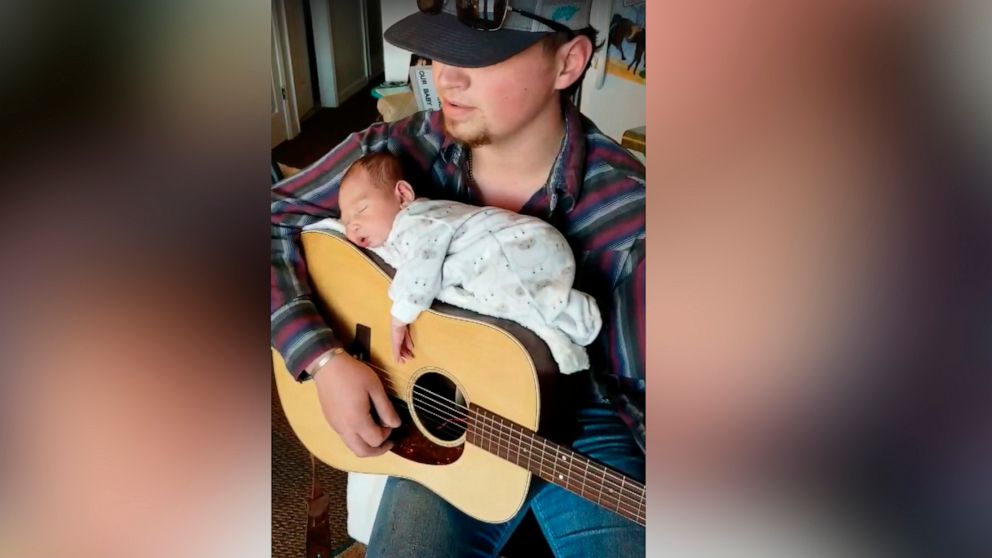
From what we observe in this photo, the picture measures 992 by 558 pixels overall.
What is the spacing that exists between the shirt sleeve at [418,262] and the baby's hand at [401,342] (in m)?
0.01

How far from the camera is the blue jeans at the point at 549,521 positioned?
0.83m

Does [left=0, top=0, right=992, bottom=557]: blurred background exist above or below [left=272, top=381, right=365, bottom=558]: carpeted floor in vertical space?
above

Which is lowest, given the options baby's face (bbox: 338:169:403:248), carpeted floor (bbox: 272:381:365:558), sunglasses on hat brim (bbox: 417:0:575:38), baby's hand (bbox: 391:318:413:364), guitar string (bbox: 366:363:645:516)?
carpeted floor (bbox: 272:381:365:558)

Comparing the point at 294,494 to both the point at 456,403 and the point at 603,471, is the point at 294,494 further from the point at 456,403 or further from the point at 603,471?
the point at 603,471

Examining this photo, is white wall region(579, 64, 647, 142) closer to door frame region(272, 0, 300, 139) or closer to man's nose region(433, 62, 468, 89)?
man's nose region(433, 62, 468, 89)

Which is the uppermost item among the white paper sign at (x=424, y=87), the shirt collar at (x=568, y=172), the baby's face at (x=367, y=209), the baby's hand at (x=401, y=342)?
the white paper sign at (x=424, y=87)

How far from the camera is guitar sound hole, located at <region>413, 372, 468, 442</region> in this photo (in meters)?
0.85

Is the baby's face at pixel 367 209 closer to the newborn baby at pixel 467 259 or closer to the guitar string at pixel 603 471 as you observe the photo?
the newborn baby at pixel 467 259

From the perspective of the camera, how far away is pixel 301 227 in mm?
904

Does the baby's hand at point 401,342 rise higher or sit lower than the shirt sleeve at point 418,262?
lower

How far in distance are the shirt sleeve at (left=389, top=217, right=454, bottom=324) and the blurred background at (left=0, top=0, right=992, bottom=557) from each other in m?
0.23

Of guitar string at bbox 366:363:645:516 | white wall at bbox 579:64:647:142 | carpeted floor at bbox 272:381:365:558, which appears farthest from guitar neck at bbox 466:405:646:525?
white wall at bbox 579:64:647:142
